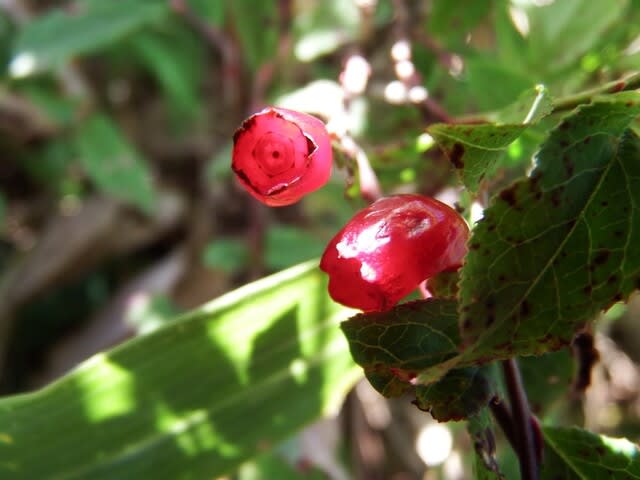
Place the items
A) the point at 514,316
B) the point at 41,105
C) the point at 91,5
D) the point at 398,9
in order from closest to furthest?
1. the point at 514,316
2. the point at 398,9
3. the point at 91,5
4. the point at 41,105

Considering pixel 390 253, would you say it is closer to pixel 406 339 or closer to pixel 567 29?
pixel 406 339

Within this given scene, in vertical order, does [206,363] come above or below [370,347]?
above

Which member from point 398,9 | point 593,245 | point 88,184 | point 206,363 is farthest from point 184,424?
point 88,184

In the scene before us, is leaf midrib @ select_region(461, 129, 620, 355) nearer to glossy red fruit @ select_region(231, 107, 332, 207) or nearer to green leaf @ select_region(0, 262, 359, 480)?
glossy red fruit @ select_region(231, 107, 332, 207)

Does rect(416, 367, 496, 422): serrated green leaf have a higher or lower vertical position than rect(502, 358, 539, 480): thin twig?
higher

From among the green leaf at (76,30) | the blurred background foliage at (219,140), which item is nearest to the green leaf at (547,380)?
the blurred background foliage at (219,140)

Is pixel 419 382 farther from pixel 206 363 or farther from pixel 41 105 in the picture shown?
pixel 41 105

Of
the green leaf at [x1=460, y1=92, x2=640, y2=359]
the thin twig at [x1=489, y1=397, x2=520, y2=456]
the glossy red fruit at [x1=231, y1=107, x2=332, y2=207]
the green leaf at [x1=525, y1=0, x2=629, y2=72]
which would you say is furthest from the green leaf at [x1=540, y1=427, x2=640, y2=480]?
the green leaf at [x1=525, y1=0, x2=629, y2=72]
